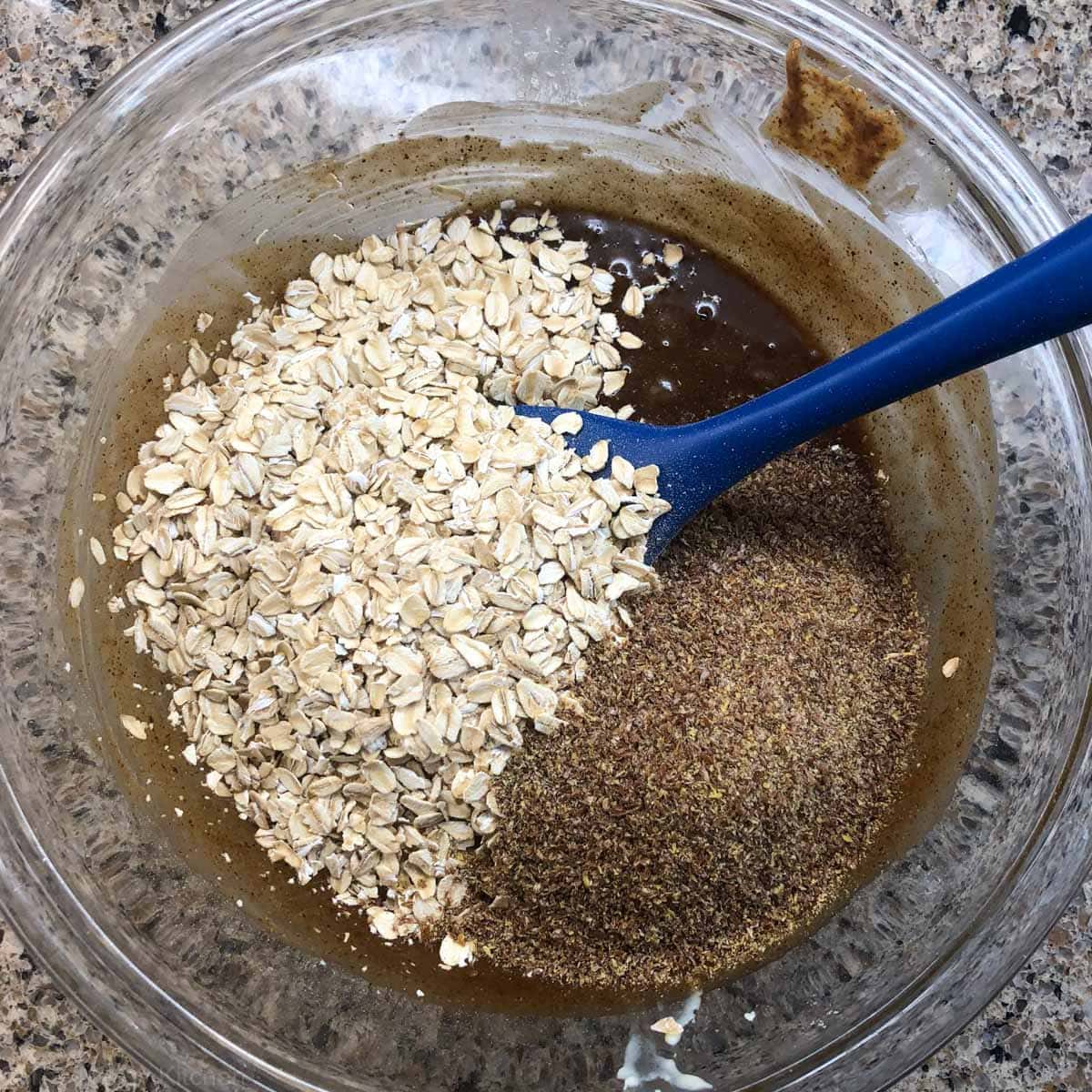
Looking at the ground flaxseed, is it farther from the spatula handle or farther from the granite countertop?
the granite countertop

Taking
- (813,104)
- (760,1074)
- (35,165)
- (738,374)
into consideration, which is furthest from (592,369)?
(760,1074)

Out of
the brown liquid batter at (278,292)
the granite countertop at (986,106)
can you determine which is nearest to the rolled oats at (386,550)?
the brown liquid batter at (278,292)

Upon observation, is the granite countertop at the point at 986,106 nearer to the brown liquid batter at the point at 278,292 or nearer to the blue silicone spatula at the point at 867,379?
the brown liquid batter at the point at 278,292

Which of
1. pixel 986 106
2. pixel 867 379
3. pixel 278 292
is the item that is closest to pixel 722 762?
pixel 867 379

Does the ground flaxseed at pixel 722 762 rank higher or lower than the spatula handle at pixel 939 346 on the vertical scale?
lower

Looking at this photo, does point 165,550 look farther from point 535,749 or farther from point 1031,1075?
point 1031,1075

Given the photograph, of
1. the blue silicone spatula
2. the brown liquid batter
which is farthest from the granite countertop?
the blue silicone spatula
